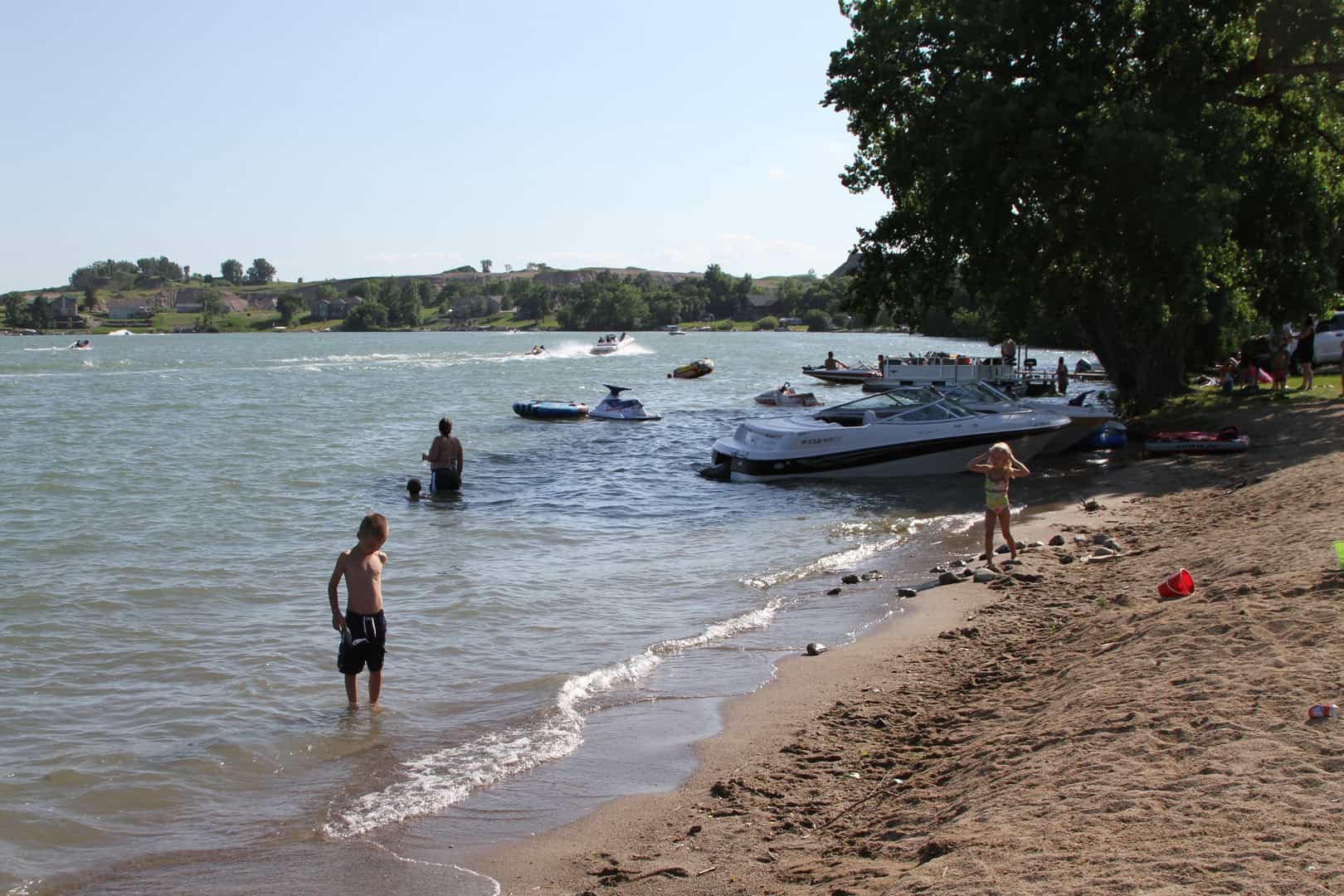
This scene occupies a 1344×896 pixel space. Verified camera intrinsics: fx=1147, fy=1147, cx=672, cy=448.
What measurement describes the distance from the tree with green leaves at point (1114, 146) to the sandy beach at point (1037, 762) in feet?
48.7

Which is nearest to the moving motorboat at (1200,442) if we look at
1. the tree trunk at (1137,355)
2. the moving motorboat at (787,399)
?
the tree trunk at (1137,355)

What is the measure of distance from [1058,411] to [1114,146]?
5.96 m

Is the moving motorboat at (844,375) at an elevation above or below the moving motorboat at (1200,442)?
→ above

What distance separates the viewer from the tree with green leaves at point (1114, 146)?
24.5 meters

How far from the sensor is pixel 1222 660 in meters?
7.56

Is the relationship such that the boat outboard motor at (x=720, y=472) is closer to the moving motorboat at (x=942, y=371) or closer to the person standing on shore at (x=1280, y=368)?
the person standing on shore at (x=1280, y=368)

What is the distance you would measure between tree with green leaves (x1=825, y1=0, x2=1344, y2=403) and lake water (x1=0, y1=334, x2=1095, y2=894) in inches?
245

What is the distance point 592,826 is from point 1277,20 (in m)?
25.8

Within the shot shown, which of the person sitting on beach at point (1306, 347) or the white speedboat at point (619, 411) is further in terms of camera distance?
the white speedboat at point (619, 411)

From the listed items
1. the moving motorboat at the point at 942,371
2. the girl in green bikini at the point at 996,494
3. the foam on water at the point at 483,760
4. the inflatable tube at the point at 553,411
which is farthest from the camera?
the moving motorboat at the point at 942,371

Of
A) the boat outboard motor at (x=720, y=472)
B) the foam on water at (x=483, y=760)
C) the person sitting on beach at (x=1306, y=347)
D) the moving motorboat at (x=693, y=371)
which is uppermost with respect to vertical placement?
the person sitting on beach at (x=1306, y=347)

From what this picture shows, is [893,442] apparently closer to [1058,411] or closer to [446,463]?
[1058,411]

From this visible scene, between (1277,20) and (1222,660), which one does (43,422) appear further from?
(1222,660)

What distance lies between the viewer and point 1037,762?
21.5ft
